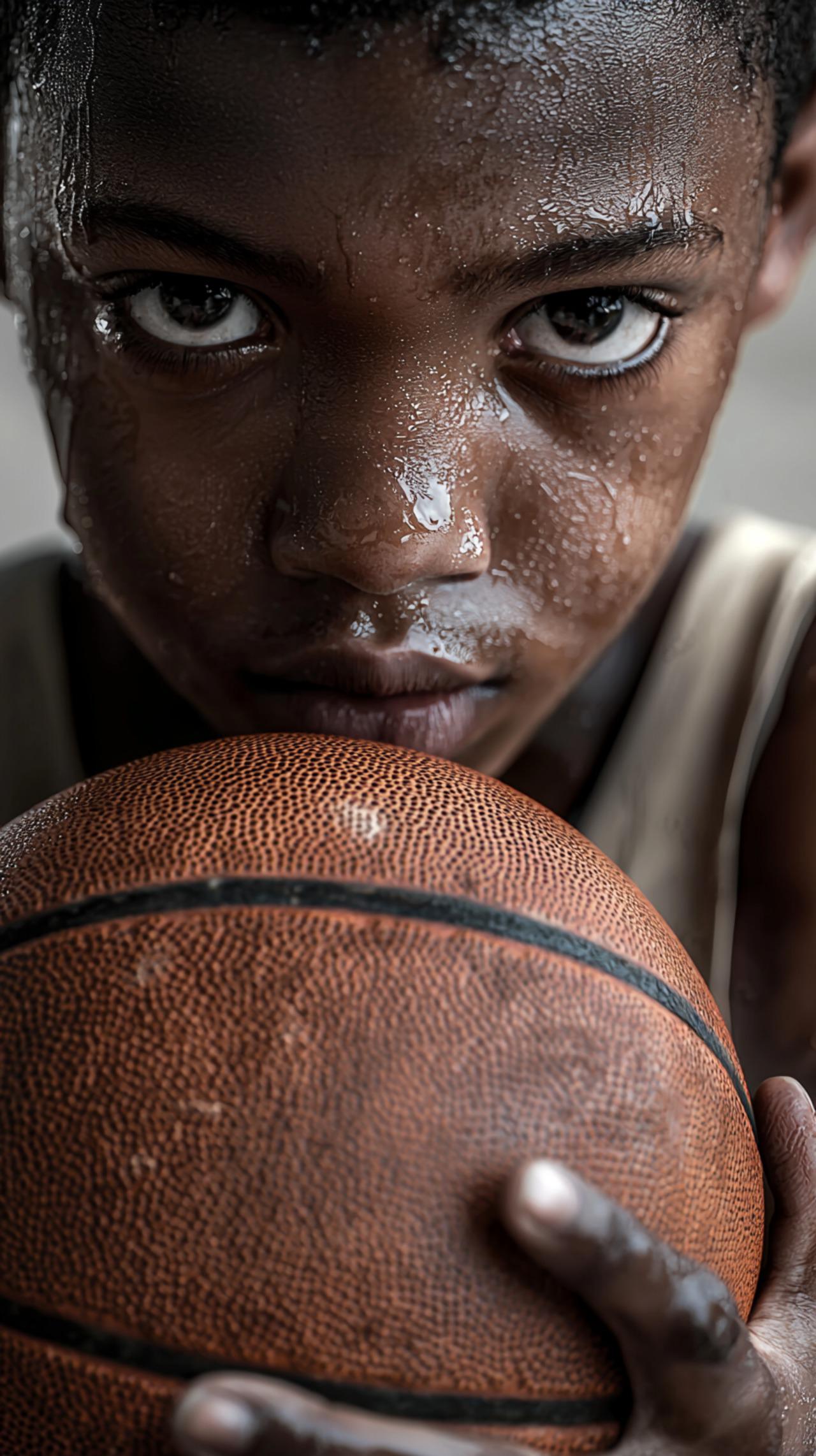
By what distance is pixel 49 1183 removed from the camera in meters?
0.45

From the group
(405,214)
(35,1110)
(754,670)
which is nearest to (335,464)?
(405,214)

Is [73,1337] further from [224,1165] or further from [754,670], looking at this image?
[754,670]

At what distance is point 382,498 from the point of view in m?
0.59

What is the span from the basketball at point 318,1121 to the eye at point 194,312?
0.79ft

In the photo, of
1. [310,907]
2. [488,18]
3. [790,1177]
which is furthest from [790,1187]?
[488,18]

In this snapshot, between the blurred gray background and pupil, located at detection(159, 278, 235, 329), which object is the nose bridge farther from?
the blurred gray background

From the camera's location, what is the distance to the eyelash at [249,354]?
643 millimetres

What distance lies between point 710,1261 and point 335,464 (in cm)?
34

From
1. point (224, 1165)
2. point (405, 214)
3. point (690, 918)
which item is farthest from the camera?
point (690, 918)

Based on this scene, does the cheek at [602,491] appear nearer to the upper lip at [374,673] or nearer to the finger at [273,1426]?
the upper lip at [374,673]

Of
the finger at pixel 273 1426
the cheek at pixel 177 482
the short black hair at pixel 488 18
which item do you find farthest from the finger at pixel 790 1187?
the short black hair at pixel 488 18

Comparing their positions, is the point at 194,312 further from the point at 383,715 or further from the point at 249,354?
the point at 383,715

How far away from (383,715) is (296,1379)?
1.09 feet

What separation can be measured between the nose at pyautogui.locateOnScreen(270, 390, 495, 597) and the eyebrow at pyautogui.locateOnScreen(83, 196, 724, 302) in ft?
0.19
